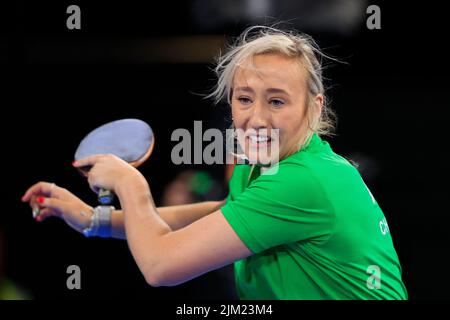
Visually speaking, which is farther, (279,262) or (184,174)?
(184,174)

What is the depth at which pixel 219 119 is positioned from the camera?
377cm

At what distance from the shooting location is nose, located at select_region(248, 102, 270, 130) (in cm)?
180

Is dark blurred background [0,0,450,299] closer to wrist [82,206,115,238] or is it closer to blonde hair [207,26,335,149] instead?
wrist [82,206,115,238]

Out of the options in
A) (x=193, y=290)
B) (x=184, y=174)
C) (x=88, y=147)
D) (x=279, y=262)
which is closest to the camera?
(x=279, y=262)

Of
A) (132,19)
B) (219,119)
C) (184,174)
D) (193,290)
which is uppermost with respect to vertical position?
(132,19)

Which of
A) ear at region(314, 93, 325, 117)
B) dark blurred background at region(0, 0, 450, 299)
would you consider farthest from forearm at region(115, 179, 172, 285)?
dark blurred background at region(0, 0, 450, 299)

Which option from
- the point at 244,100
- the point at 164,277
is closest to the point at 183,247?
the point at 164,277

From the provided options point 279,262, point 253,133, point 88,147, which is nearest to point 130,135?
point 88,147

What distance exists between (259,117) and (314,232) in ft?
1.22

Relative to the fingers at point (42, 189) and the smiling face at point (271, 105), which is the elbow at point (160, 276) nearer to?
the smiling face at point (271, 105)

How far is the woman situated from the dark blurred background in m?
1.77

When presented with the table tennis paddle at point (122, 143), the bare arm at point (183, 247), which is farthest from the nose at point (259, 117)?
the table tennis paddle at point (122, 143)

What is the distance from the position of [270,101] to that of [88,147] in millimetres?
664

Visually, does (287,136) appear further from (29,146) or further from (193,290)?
(29,146)
